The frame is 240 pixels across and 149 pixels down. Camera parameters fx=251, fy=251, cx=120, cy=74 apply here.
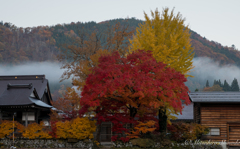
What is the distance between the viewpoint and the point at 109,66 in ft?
60.5

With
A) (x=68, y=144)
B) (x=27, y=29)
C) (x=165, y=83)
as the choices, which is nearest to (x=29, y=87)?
(x=68, y=144)

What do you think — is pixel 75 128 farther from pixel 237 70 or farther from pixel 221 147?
pixel 237 70

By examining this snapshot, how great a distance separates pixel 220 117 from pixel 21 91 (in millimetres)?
19504

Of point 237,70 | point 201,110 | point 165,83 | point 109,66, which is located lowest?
point 201,110

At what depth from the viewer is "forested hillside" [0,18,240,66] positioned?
116 m

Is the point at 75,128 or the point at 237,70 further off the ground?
the point at 237,70

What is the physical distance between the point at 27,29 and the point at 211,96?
443ft

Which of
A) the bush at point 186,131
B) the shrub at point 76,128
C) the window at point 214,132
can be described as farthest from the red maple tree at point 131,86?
the window at point 214,132

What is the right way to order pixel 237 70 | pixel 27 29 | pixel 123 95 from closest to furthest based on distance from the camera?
pixel 123 95, pixel 237 70, pixel 27 29

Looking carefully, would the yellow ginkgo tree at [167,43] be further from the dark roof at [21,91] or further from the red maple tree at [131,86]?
the dark roof at [21,91]

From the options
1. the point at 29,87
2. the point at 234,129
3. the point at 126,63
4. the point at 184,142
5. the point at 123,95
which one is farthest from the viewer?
the point at 29,87

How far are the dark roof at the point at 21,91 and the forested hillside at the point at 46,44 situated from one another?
82457 millimetres

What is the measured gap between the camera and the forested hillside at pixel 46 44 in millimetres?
115688

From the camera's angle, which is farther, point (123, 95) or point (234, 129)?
point (234, 129)
